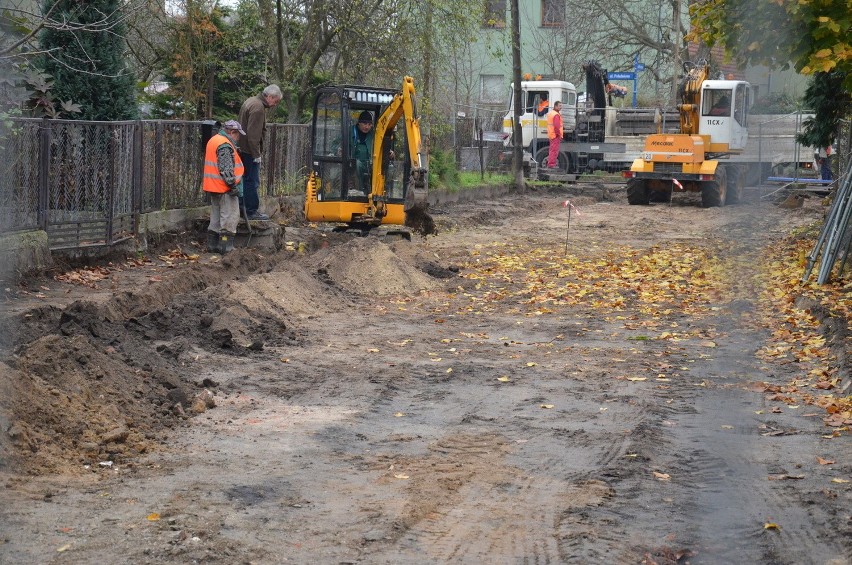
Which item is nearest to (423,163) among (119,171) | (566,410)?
(119,171)


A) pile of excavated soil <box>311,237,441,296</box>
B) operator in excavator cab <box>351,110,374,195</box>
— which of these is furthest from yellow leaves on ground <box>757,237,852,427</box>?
operator in excavator cab <box>351,110,374,195</box>

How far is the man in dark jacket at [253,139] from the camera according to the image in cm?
1658

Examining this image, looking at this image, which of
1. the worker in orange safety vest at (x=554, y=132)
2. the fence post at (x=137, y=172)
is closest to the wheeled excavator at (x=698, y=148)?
the worker in orange safety vest at (x=554, y=132)

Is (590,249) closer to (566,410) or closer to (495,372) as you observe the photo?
(495,372)

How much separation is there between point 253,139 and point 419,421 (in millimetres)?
9631

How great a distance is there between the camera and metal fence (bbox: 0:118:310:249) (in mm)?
12758

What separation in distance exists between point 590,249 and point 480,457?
44.7 ft

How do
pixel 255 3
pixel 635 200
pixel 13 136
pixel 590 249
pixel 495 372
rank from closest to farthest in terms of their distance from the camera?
pixel 495 372 < pixel 13 136 < pixel 590 249 < pixel 255 3 < pixel 635 200

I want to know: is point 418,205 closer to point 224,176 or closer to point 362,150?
point 362,150

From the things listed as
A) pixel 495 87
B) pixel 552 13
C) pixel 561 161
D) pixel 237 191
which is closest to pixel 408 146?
pixel 237 191

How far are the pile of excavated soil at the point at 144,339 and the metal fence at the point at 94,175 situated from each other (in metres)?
0.87

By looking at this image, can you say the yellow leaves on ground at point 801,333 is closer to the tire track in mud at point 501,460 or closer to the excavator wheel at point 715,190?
the tire track in mud at point 501,460

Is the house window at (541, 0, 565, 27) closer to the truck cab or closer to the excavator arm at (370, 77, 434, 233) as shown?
the truck cab

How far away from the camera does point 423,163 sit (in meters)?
19.0
